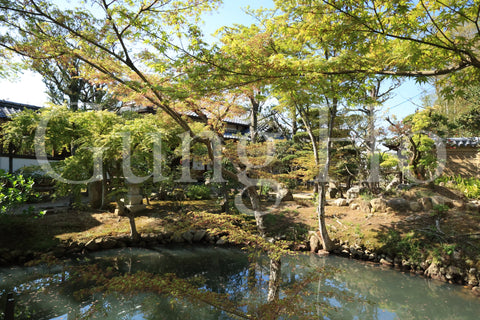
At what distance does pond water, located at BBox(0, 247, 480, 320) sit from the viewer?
3.50 metres

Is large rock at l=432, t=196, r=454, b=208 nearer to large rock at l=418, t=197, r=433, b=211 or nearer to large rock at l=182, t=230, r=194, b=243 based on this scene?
large rock at l=418, t=197, r=433, b=211

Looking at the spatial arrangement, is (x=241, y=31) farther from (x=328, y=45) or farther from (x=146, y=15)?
(x=328, y=45)

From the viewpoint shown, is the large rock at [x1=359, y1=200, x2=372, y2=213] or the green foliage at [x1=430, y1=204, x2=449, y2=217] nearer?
the green foliage at [x1=430, y1=204, x2=449, y2=217]

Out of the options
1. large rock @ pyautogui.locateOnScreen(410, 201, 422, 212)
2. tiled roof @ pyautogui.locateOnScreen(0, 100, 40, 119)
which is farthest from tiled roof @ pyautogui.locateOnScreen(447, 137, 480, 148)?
tiled roof @ pyautogui.locateOnScreen(0, 100, 40, 119)

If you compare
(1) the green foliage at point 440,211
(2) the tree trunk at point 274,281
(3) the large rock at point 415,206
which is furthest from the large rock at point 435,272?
(2) the tree trunk at point 274,281

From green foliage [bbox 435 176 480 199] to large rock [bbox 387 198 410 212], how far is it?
2.54 meters

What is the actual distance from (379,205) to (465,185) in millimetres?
3724

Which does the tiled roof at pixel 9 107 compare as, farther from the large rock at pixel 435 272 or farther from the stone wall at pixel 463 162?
the stone wall at pixel 463 162

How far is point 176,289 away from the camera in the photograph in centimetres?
342

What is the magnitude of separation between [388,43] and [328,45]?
2.39 ft

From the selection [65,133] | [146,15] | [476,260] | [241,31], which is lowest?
[476,260]

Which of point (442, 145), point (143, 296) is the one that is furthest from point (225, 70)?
point (442, 145)

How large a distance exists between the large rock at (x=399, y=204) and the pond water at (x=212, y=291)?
2.58 metres

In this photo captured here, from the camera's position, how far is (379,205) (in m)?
8.58
